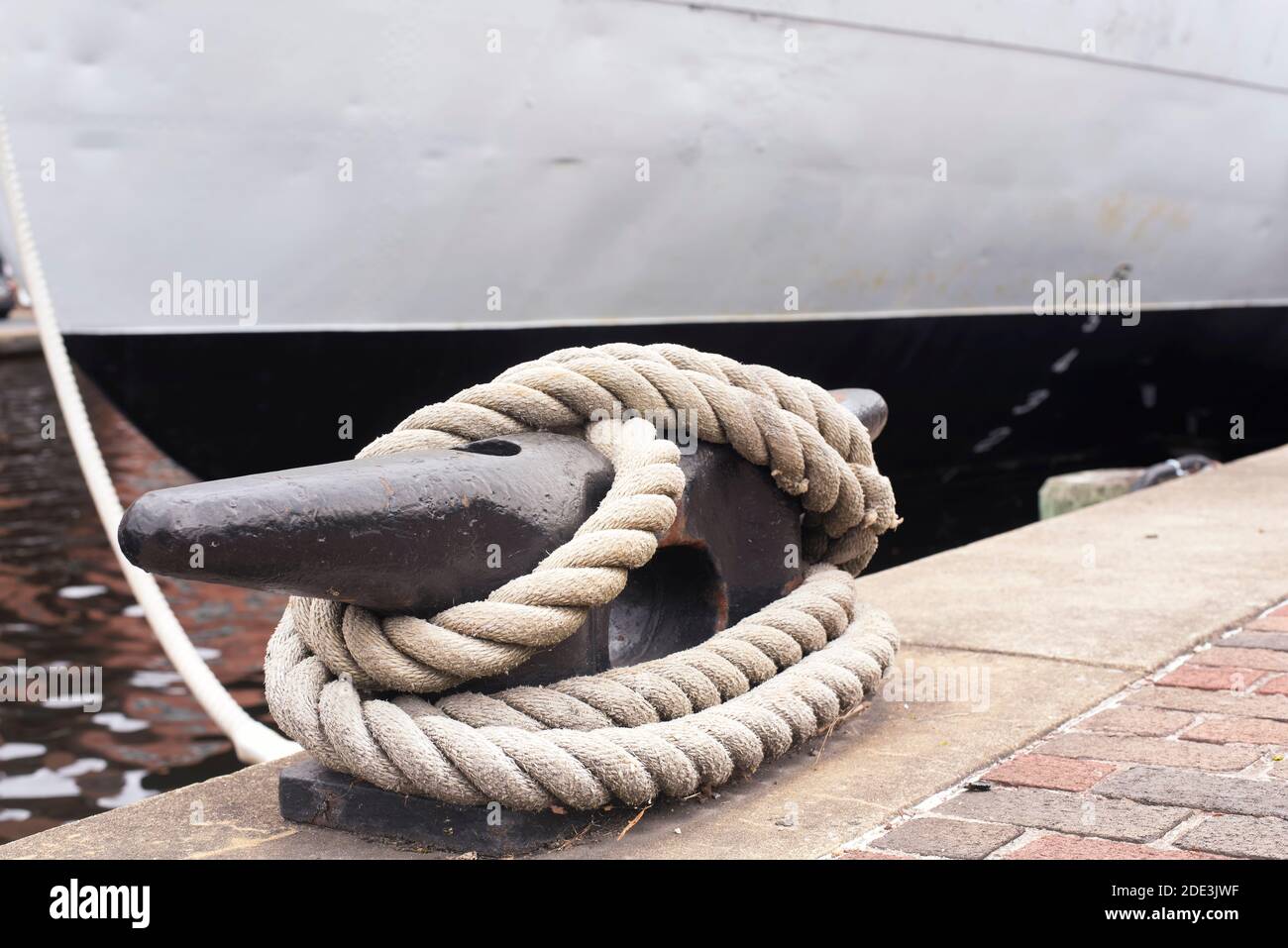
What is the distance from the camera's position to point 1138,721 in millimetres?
2225

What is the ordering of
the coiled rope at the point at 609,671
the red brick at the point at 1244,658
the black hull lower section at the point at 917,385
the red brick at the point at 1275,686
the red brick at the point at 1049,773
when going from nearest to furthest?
the coiled rope at the point at 609,671
the red brick at the point at 1049,773
the red brick at the point at 1275,686
the red brick at the point at 1244,658
the black hull lower section at the point at 917,385

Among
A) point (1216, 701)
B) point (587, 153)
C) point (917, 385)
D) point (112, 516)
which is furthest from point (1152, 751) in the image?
point (917, 385)

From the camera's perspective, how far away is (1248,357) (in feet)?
24.9

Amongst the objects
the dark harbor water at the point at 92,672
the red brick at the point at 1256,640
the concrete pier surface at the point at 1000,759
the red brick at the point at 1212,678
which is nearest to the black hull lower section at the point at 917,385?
the dark harbor water at the point at 92,672

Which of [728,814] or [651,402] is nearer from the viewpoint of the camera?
[728,814]

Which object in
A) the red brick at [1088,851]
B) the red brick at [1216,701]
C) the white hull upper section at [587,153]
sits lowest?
the red brick at [1088,851]

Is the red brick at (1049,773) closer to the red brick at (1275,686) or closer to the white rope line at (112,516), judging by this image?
the red brick at (1275,686)

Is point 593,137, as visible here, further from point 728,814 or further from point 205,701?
point 728,814

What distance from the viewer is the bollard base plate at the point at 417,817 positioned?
181 centimetres

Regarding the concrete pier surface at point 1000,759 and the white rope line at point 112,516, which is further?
the white rope line at point 112,516

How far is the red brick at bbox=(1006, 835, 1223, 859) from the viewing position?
1.66 m

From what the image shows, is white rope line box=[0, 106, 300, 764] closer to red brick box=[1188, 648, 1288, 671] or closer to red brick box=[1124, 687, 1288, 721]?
red brick box=[1124, 687, 1288, 721]

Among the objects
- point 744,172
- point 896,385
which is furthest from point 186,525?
point 896,385

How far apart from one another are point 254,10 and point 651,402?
2690 millimetres
